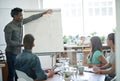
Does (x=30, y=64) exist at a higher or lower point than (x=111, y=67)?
higher

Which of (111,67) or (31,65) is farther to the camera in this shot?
(111,67)

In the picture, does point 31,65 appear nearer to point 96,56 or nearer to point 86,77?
point 86,77

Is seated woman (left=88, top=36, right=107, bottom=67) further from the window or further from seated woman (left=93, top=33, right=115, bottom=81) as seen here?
the window

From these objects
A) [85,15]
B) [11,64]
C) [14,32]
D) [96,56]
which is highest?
[85,15]

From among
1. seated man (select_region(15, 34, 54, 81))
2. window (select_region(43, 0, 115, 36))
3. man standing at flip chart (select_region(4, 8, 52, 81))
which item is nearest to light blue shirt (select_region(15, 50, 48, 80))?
seated man (select_region(15, 34, 54, 81))

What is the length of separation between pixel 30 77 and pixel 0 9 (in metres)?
2.99

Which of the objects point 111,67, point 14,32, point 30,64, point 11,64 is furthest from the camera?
point 11,64

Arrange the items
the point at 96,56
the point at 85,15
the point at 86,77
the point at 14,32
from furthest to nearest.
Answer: the point at 85,15 < the point at 14,32 < the point at 96,56 < the point at 86,77

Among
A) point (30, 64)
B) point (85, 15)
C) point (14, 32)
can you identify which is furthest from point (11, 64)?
point (85, 15)

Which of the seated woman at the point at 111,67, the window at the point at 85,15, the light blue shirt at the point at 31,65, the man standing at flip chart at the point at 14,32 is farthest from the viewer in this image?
the window at the point at 85,15

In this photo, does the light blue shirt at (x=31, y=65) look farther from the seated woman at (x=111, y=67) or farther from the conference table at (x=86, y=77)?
the seated woman at (x=111, y=67)

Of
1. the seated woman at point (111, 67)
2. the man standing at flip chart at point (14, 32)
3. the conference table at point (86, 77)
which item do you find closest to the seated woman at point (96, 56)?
the seated woman at point (111, 67)

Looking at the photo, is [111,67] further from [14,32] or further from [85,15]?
[85,15]

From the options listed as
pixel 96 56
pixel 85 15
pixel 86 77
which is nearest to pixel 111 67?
pixel 96 56
